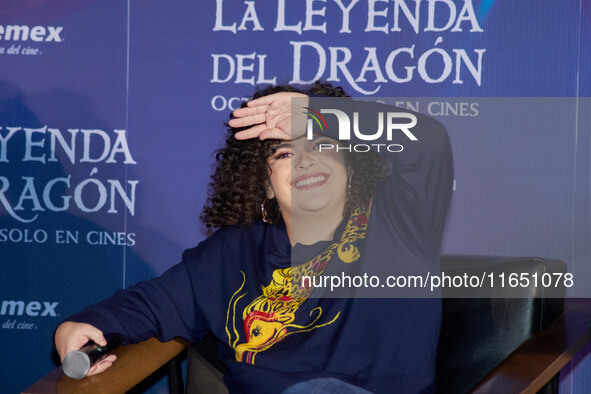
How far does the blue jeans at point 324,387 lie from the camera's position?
52.1 inches

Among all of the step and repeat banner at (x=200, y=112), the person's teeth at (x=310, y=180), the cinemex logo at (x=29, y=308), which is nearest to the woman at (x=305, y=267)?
the person's teeth at (x=310, y=180)

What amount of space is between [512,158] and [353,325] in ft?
3.62

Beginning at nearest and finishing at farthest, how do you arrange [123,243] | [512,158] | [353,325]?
[353,325] → [512,158] → [123,243]

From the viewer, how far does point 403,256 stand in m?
1.48

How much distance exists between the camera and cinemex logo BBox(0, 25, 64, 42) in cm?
239

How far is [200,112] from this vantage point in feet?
7.72

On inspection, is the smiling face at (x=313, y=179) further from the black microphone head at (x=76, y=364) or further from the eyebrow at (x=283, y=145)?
the black microphone head at (x=76, y=364)

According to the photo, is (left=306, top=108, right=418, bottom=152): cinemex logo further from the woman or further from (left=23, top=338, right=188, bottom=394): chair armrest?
(left=23, top=338, right=188, bottom=394): chair armrest

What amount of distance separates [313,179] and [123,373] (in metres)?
0.65

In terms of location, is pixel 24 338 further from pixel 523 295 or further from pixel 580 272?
pixel 580 272

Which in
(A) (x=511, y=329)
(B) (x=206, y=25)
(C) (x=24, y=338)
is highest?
(B) (x=206, y=25)

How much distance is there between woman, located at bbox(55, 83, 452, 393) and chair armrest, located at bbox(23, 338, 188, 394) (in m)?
0.03

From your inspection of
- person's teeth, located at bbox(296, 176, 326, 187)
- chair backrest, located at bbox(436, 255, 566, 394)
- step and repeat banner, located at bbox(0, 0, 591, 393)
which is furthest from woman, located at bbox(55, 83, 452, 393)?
step and repeat banner, located at bbox(0, 0, 591, 393)

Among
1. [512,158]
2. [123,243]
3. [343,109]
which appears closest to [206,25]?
[123,243]
